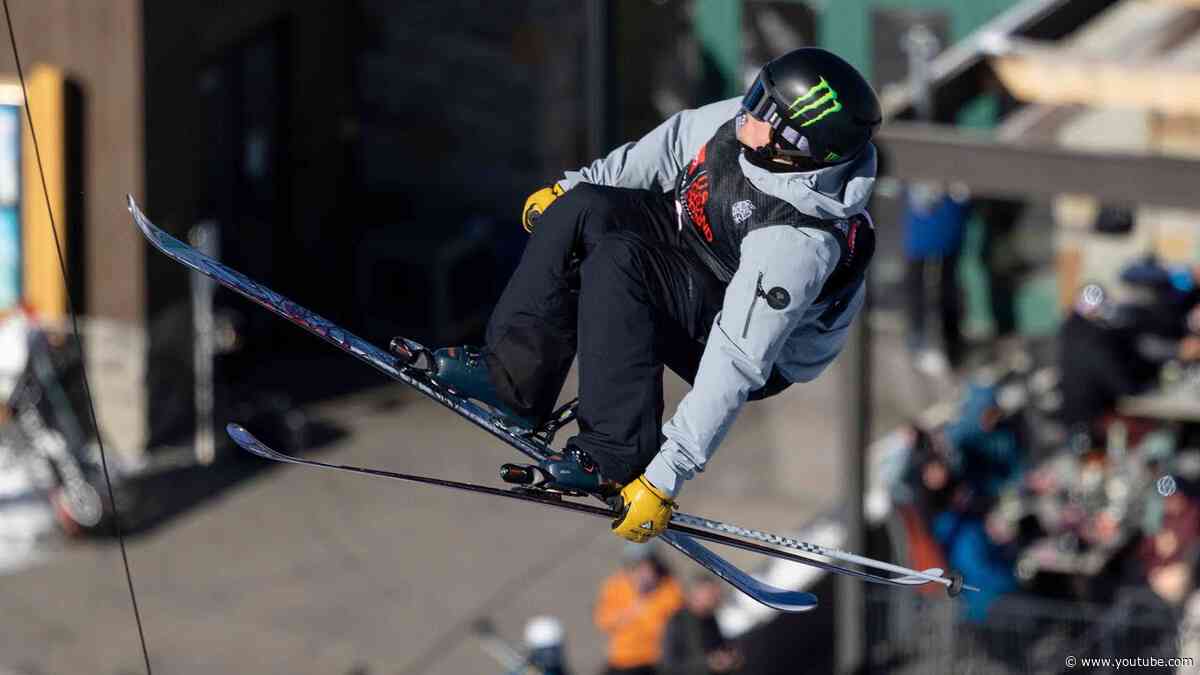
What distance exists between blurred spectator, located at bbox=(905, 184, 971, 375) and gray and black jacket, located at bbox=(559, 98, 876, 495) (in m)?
11.0

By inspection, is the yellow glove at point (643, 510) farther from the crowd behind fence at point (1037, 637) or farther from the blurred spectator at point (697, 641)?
the crowd behind fence at point (1037, 637)

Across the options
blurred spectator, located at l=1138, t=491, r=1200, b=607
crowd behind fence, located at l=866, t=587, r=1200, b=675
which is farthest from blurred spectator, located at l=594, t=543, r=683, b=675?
blurred spectator, located at l=1138, t=491, r=1200, b=607

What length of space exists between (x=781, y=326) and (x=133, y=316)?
32.6ft

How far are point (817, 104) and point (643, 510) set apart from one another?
109cm

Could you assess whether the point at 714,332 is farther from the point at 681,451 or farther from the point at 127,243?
the point at 127,243

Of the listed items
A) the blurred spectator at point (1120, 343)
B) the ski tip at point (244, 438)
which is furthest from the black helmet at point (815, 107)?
the blurred spectator at point (1120, 343)

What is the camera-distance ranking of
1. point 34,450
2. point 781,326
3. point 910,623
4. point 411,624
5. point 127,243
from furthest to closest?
point 127,243 < point 34,450 < point 411,624 < point 910,623 < point 781,326

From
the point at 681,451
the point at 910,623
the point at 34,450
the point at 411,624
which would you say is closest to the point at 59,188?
the point at 34,450

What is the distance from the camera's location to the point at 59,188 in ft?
47.4

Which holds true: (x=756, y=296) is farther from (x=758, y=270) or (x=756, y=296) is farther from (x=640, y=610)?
(x=640, y=610)

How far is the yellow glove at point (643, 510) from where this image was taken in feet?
18.6

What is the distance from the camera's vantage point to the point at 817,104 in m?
5.47

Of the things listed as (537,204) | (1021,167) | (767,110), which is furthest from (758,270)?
(1021,167)

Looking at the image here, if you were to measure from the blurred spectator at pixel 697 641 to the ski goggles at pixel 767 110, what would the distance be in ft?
19.4
